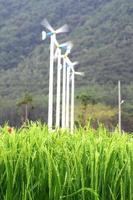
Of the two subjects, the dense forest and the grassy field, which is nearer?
the grassy field

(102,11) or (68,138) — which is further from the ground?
(102,11)

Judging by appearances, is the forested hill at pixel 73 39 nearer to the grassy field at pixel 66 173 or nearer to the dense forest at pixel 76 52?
the dense forest at pixel 76 52

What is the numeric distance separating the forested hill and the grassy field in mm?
69732

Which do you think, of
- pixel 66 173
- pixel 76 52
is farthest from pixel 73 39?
pixel 66 173

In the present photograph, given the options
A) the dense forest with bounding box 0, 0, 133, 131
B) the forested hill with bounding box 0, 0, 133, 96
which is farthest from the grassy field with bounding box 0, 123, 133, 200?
the forested hill with bounding box 0, 0, 133, 96

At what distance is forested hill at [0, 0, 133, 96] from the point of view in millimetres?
75312

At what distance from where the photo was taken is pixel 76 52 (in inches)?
3371

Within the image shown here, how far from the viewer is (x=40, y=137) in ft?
9.67

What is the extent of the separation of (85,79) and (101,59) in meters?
3.86

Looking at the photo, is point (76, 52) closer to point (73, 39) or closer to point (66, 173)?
point (73, 39)

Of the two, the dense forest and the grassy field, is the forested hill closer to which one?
the dense forest

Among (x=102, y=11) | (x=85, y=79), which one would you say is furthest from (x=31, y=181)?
(x=102, y=11)

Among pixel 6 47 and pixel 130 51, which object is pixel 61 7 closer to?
pixel 6 47

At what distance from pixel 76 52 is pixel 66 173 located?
83.5 metres
